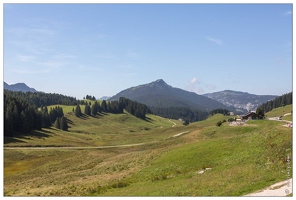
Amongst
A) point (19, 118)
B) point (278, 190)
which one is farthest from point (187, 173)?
point (19, 118)

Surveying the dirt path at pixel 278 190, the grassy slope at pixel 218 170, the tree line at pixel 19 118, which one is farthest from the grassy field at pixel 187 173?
the tree line at pixel 19 118

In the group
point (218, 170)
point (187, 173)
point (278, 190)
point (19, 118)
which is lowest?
point (187, 173)

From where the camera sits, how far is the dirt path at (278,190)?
21234 mm

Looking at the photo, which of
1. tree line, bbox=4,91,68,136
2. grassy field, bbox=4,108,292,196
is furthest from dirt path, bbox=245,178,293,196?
tree line, bbox=4,91,68,136

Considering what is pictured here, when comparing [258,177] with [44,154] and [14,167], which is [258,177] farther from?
[44,154]

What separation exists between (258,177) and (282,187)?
431cm

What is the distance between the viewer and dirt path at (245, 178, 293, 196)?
2123 centimetres

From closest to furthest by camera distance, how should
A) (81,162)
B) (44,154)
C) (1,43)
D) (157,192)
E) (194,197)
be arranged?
(194,197), (1,43), (157,192), (81,162), (44,154)

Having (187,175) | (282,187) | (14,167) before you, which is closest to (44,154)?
(14,167)

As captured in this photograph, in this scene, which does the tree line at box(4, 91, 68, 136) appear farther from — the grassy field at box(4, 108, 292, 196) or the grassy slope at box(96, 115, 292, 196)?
the grassy slope at box(96, 115, 292, 196)

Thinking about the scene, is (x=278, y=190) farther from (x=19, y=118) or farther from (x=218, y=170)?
(x=19, y=118)

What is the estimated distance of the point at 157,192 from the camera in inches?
1095

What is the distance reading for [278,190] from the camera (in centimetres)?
2203

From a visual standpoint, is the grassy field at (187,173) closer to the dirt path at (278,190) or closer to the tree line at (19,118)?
the dirt path at (278,190)
